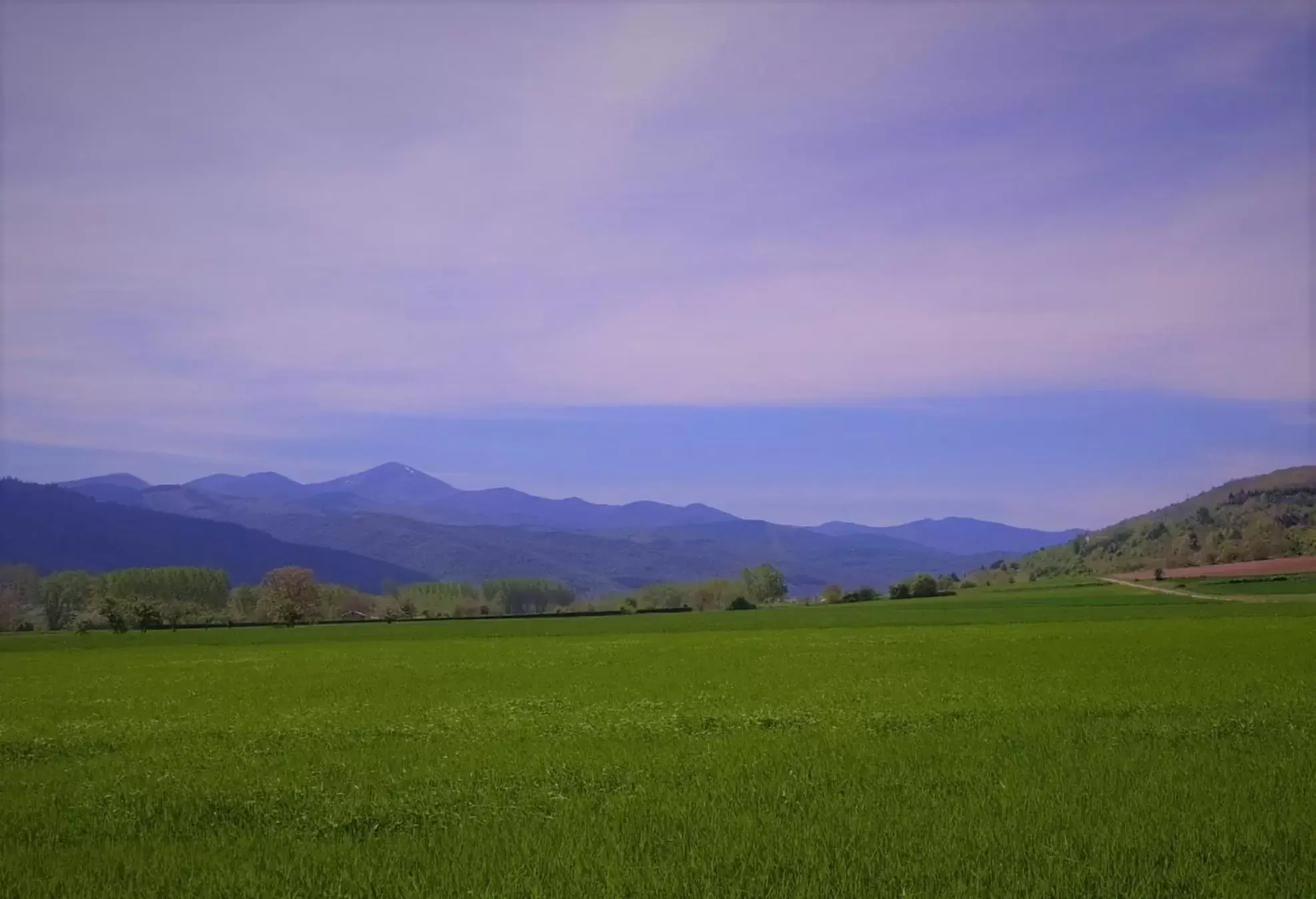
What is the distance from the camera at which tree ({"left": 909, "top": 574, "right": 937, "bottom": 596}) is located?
468ft

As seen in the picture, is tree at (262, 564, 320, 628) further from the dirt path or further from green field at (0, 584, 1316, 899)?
the dirt path

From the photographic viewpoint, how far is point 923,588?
14288 cm

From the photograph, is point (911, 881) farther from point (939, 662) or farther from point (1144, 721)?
point (939, 662)

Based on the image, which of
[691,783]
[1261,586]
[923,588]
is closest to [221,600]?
[923,588]

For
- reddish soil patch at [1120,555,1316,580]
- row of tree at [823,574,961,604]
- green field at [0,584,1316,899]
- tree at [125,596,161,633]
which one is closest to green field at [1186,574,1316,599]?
reddish soil patch at [1120,555,1316,580]

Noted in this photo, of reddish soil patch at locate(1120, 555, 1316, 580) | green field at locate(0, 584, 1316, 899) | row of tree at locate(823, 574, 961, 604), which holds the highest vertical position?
reddish soil patch at locate(1120, 555, 1316, 580)

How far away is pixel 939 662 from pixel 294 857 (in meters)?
28.3

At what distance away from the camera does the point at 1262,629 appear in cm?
4725

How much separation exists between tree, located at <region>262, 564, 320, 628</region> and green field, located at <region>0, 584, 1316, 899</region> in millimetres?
85418

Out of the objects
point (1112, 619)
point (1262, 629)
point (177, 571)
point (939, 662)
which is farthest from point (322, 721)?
point (177, 571)

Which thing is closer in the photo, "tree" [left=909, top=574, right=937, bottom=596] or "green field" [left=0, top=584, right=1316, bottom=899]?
"green field" [left=0, top=584, right=1316, bottom=899]

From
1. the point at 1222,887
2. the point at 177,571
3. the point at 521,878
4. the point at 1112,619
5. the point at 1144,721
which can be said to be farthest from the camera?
the point at 177,571

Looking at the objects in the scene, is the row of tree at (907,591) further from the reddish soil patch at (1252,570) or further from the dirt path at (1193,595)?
the reddish soil patch at (1252,570)

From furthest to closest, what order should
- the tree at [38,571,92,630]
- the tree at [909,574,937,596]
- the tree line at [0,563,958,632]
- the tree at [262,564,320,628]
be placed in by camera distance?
1. the tree at [38,571,92,630]
2. the tree at [909,574,937,596]
3. the tree at [262,564,320,628]
4. the tree line at [0,563,958,632]
